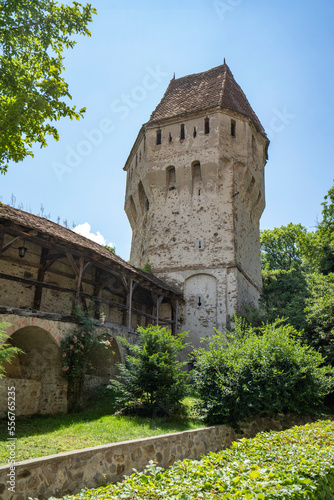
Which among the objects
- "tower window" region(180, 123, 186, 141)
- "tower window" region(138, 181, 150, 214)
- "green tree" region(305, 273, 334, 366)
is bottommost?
"green tree" region(305, 273, 334, 366)

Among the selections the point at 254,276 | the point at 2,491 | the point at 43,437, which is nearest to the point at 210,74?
the point at 254,276

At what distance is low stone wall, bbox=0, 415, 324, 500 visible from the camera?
4801 mm

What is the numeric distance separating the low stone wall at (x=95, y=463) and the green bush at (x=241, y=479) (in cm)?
73

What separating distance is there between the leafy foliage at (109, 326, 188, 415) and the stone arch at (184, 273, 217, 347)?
7260 millimetres

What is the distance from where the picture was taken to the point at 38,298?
1261cm

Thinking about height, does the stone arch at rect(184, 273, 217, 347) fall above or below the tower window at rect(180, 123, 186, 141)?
below

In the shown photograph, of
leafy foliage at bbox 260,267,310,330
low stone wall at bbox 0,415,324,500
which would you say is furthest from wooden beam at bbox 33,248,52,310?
leafy foliage at bbox 260,267,310,330

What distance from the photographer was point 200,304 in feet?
56.9

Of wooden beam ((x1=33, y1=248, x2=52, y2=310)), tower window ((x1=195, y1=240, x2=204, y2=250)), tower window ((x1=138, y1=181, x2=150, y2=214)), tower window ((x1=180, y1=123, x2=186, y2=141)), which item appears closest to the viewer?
wooden beam ((x1=33, y1=248, x2=52, y2=310))

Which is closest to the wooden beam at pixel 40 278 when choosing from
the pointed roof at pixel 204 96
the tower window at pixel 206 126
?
the tower window at pixel 206 126

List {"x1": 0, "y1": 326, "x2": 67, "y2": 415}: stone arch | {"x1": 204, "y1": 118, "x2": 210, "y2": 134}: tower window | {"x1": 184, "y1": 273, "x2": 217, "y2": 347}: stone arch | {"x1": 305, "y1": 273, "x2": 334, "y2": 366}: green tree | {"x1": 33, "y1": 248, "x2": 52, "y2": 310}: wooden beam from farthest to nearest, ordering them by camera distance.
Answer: {"x1": 204, "y1": 118, "x2": 210, "y2": 134}: tower window
{"x1": 184, "y1": 273, "x2": 217, "y2": 347}: stone arch
{"x1": 305, "y1": 273, "x2": 334, "y2": 366}: green tree
{"x1": 33, "y1": 248, "x2": 52, "y2": 310}: wooden beam
{"x1": 0, "y1": 326, "x2": 67, "y2": 415}: stone arch

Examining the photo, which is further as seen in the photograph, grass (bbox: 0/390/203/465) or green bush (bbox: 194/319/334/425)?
green bush (bbox: 194/319/334/425)

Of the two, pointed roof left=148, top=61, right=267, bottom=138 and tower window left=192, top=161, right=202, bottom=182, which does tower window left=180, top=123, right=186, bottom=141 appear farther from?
tower window left=192, top=161, right=202, bottom=182

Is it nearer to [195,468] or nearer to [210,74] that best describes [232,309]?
[195,468]
